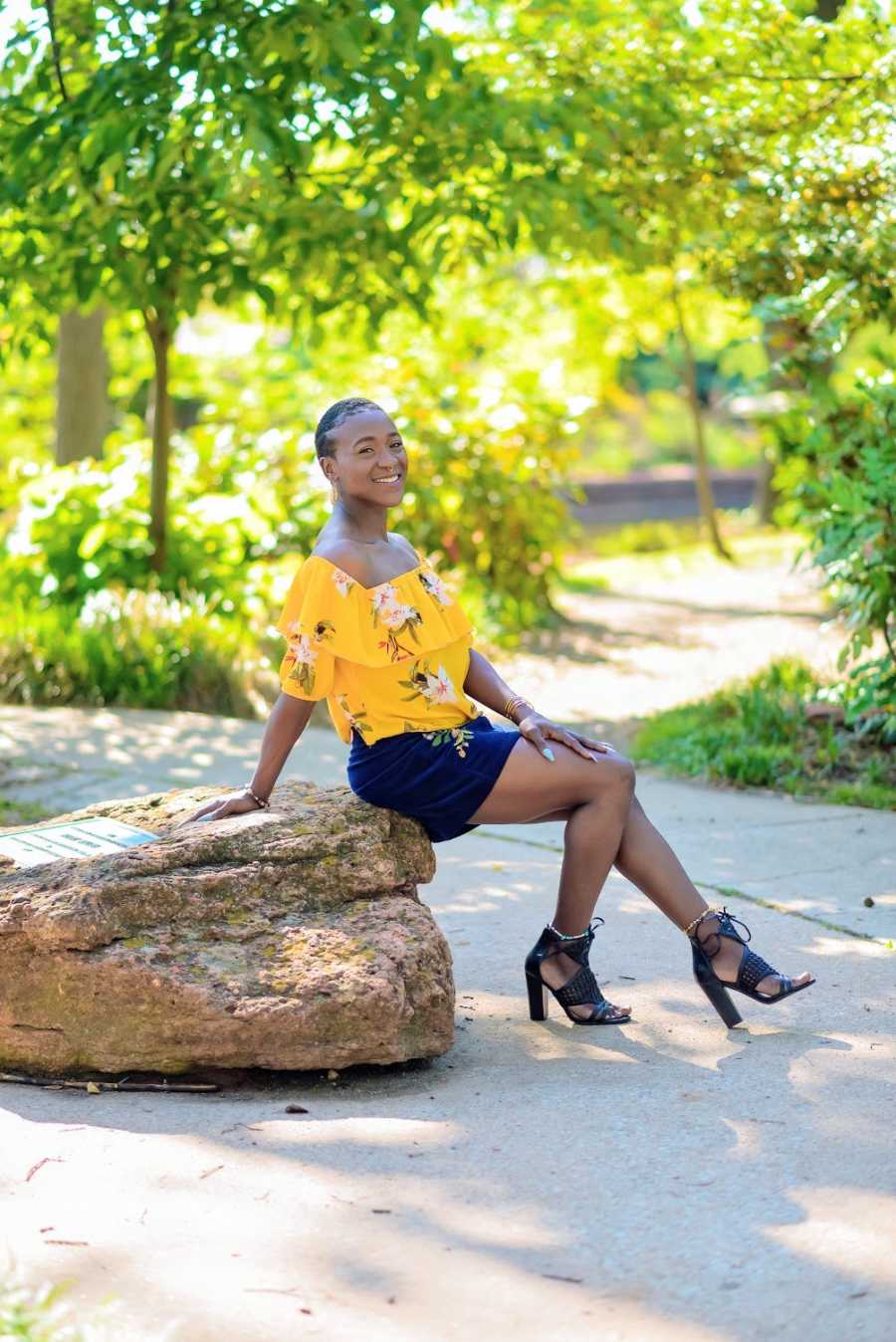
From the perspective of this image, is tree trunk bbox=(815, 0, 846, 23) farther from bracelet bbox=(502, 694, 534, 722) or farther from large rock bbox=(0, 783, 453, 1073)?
large rock bbox=(0, 783, 453, 1073)

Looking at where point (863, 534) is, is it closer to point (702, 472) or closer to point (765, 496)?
point (702, 472)

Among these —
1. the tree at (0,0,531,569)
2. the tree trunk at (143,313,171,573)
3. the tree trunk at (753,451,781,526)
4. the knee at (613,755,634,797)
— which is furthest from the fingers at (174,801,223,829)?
the tree trunk at (753,451,781,526)

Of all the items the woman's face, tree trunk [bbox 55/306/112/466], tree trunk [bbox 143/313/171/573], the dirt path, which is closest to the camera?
the woman's face

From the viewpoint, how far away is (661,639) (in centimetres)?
1209

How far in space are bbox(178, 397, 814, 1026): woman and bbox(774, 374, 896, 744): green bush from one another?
10.2ft

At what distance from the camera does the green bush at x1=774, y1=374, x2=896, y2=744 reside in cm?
681

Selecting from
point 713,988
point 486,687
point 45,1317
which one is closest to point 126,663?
point 486,687

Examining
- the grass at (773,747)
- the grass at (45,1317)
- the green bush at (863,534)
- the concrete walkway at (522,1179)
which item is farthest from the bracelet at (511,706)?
the green bush at (863,534)

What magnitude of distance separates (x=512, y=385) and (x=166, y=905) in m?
9.09

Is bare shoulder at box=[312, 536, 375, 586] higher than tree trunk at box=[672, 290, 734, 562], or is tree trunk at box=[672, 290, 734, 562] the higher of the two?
tree trunk at box=[672, 290, 734, 562]

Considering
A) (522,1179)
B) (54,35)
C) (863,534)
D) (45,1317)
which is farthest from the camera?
(54,35)

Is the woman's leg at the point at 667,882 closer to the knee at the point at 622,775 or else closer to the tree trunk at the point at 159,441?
the knee at the point at 622,775

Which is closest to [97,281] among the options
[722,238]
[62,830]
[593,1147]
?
[722,238]

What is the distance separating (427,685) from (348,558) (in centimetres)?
38
